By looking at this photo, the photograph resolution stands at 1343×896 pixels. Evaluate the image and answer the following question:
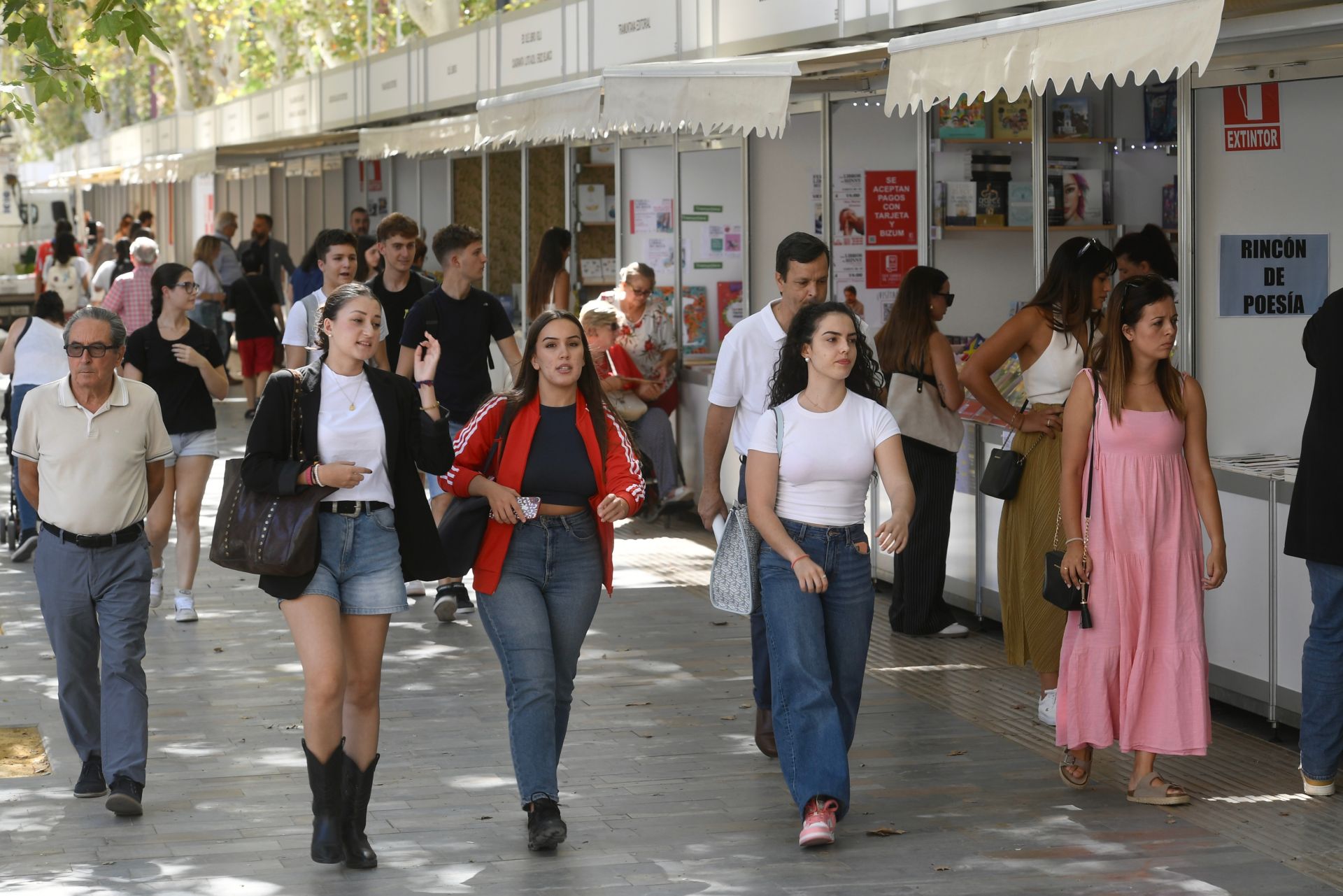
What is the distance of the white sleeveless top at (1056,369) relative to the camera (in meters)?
7.34

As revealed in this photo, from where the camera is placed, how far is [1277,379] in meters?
7.75

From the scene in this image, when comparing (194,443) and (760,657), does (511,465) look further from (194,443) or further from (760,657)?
(194,443)

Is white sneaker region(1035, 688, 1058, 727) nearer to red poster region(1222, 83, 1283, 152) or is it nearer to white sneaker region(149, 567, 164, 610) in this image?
red poster region(1222, 83, 1283, 152)

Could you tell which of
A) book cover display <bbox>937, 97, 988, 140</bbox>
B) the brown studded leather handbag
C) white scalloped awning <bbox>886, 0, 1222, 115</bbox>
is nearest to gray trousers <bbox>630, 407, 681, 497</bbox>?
book cover display <bbox>937, 97, 988, 140</bbox>

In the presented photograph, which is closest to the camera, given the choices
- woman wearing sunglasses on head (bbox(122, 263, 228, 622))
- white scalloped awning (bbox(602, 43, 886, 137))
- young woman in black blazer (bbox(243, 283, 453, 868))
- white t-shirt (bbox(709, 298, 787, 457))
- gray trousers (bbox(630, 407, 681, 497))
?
young woman in black blazer (bbox(243, 283, 453, 868))

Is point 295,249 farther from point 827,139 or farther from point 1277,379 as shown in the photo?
point 1277,379

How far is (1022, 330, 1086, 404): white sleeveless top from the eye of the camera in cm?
734

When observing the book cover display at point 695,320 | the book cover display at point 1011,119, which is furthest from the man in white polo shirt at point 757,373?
the book cover display at point 695,320

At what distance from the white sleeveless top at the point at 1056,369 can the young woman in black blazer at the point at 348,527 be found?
2.78m

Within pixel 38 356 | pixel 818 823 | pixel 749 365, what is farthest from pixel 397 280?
pixel 818 823

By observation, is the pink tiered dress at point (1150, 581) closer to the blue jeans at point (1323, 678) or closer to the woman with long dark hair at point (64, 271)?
the blue jeans at point (1323, 678)

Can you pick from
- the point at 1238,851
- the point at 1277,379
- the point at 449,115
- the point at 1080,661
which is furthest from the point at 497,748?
the point at 449,115

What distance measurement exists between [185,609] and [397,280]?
2.03 meters

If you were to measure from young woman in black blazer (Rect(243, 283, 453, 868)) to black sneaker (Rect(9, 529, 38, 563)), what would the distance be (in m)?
6.50
